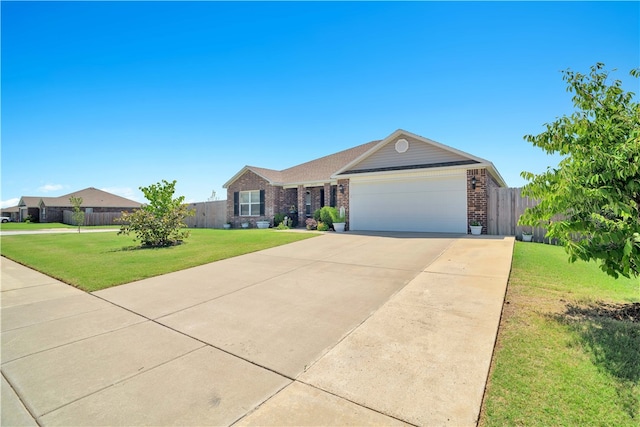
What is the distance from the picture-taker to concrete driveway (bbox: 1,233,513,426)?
2215 millimetres

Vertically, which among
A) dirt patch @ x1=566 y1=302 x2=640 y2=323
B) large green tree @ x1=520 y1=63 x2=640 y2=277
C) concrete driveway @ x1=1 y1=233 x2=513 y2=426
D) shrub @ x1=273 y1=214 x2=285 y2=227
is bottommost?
concrete driveway @ x1=1 y1=233 x2=513 y2=426

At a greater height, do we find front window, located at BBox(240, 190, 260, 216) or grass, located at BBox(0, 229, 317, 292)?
front window, located at BBox(240, 190, 260, 216)

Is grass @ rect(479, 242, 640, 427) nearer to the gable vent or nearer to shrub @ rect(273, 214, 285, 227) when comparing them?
the gable vent

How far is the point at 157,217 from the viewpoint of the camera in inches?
468

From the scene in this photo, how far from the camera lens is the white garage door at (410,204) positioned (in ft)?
42.0

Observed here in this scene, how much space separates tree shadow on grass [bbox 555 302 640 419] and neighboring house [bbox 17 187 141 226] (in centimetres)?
5375

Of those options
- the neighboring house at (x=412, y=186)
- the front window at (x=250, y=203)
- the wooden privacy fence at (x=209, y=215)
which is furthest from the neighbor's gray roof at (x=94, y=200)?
the neighboring house at (x=412, y=186)

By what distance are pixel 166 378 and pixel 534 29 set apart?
12037 mm

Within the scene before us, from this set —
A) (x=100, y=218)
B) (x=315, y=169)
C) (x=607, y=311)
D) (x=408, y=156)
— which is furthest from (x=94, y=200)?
(x=607, y=311)

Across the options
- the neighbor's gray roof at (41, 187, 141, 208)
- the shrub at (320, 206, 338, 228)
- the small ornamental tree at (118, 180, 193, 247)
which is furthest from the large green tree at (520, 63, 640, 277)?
the neighbor's gray roof at (41, 187, 141, 208)

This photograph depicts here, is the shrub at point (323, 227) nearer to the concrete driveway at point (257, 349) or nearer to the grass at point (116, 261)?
the grass at point (116, 261)

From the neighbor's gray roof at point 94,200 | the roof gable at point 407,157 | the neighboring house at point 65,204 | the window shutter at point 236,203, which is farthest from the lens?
the neighbor's gray roof at point 94,200

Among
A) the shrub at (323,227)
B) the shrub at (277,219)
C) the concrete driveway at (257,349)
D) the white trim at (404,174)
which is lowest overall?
the concrete driveway at (257,349)

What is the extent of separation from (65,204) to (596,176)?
5698 centimetres
